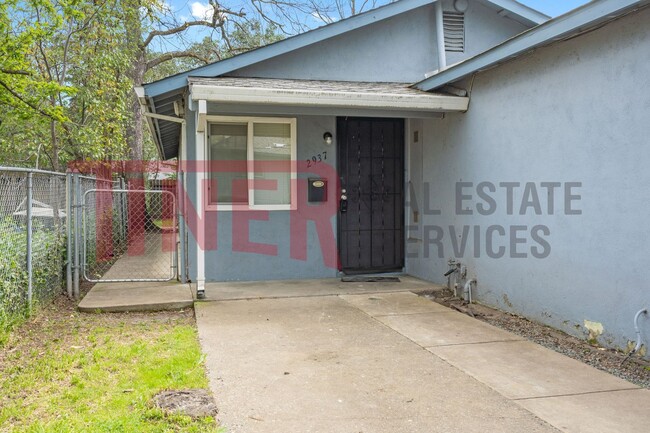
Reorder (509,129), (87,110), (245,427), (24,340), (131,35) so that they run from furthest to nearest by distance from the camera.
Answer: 1. (131,35)
2. (87,110)
3. (509,129)
4. (24,340)
5. (245,427)

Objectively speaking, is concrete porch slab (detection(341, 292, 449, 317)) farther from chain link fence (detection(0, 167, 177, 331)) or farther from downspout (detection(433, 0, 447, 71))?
downspout (detection(433, 0, 447, 71))

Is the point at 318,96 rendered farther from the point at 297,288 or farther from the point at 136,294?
the point at 136,294

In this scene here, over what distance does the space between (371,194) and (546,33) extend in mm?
3882

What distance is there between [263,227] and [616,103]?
490 centimetres

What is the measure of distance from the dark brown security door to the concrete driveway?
2382 mm

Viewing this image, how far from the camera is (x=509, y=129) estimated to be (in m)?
5.95

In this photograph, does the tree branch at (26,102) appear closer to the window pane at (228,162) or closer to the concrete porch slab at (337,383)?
the window pane at (228,162)

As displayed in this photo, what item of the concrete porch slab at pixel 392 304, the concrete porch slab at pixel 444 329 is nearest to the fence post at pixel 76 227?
the concrete porch slab at pixel 392 304

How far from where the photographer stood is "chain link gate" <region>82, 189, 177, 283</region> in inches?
331

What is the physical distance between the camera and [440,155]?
7504mm

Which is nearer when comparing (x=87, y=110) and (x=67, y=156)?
(x=87, y=110)

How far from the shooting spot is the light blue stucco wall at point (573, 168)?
4297mm

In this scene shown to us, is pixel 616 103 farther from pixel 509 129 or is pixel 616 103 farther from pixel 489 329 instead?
pixel 489 329

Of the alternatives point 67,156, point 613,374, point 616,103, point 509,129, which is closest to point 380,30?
point 509,129
